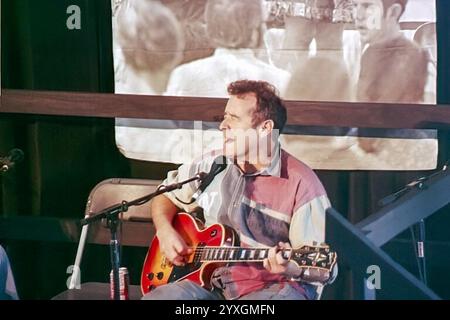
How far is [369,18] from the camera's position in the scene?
3111mm

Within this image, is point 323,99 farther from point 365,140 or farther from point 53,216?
point 53,216

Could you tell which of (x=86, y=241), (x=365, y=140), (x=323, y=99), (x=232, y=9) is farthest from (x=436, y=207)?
(x=86, y=241)

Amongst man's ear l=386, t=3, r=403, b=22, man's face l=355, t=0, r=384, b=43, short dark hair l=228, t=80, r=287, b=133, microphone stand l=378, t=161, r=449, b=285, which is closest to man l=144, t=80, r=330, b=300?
short dark hair l=228, t=80, r=287, b=133

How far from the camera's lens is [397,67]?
3.11 meters

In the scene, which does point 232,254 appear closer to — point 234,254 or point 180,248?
point 234,254

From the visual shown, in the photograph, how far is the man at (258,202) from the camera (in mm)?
3137

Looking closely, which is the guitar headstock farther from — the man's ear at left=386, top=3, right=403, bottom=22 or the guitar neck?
the man's ear at left=386, top=3, right=403, bottom=22

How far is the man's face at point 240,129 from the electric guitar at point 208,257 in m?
0.27

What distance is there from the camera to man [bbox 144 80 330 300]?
3137 mm

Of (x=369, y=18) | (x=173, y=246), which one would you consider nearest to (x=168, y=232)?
(x=173, y=246)

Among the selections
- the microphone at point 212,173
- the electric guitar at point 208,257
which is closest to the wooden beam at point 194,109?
the microphone at point 212,173

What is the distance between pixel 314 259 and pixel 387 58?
0.74 meters

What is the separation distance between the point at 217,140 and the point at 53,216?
0.70 metres

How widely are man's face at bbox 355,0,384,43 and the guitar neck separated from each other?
79 centimetres
